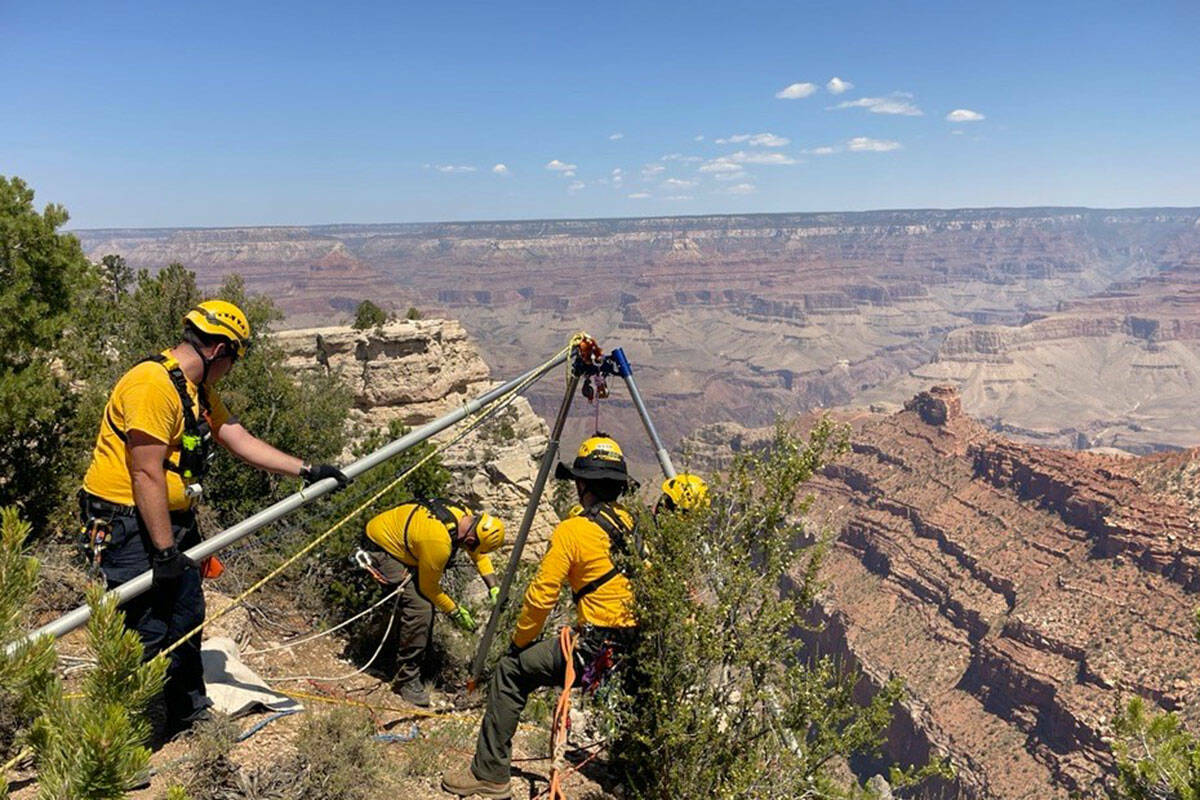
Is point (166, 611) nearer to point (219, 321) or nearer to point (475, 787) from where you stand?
point (219, 321)

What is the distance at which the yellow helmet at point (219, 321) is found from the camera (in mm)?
4020

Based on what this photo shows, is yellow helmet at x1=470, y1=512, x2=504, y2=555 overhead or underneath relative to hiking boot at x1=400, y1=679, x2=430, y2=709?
overhead

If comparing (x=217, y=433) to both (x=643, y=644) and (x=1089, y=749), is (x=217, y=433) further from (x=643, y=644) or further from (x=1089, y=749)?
(x=1089, y=749)

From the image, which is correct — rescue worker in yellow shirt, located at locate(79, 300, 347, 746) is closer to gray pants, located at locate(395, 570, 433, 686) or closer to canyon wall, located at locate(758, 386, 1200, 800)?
gray pants, located at locate(395, 570, 433, 686)

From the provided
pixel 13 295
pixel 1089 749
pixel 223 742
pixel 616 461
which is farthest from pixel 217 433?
pixel 1089 749

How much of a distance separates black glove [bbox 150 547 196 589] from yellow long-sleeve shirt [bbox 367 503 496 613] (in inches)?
111

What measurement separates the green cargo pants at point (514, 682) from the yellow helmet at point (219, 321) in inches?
109

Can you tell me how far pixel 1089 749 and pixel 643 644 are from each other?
5351cm

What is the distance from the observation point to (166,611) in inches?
165

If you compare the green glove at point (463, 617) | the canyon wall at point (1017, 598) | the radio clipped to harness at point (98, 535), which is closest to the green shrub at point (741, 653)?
the radio clipped to harness at point (98, 535)

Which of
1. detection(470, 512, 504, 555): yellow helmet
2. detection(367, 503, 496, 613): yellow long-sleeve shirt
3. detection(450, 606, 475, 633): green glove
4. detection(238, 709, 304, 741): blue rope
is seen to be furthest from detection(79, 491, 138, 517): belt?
detection(450, 606, 475, 633): green glove

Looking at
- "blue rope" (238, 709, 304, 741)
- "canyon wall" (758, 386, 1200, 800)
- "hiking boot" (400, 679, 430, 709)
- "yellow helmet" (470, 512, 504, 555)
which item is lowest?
"canyon wall" (758, 386, 1200, 800)

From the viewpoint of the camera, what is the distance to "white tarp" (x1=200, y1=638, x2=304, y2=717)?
206 inches

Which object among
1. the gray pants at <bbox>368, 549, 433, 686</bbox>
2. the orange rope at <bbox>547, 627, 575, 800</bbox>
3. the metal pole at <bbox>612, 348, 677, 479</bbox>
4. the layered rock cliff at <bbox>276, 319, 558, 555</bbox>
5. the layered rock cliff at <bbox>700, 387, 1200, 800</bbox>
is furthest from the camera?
the layered rock cliff at <bbox>700, 387, 1200, 800</bbox>
